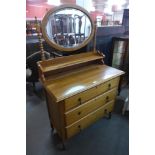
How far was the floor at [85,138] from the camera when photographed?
161 centimetres

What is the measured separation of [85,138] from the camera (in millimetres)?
1763

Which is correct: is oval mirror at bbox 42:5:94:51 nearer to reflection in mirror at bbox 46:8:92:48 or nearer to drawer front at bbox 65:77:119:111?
reflection in mirror at bbox 46:8:92:48

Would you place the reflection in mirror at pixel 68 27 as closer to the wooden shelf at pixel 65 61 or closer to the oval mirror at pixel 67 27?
the oval mirror at pixel 67 27

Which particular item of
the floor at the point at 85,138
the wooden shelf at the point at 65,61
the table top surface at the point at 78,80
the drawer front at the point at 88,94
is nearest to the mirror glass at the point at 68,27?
the wooden shelf at the point at 65,61

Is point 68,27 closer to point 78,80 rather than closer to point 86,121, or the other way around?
point 78,80

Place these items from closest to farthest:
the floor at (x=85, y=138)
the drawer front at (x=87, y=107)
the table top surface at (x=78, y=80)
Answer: the table top surface at (x=78, y=80)
the drawer front at (x=87, y=107)
the floor at (x=85, y=138)

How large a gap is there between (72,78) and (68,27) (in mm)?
576

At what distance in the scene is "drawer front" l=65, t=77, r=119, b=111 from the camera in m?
1.30

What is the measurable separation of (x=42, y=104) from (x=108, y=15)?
6.22 m

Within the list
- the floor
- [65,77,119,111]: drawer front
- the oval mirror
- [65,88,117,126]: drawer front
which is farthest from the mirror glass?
the floor

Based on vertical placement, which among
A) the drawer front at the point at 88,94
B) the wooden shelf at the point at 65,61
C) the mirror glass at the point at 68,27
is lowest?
the drawer front at the point at 88,94

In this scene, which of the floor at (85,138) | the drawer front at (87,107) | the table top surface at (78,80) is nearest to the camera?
the table top surface at (78,80)

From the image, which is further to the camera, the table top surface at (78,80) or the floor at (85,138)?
the floor at (85,138)

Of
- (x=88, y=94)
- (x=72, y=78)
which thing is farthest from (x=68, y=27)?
(x=88, y=94)
